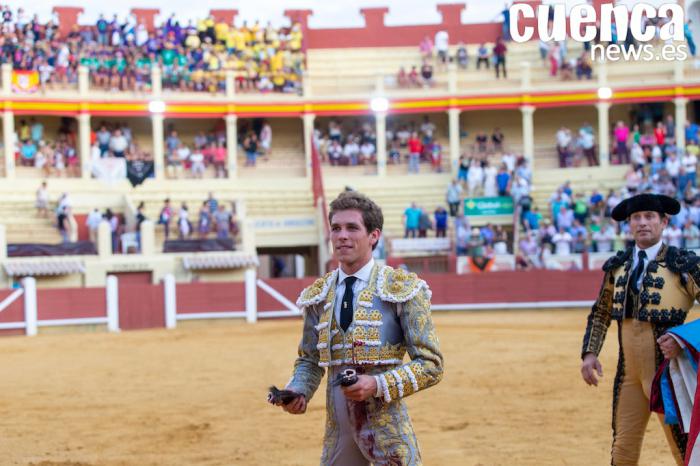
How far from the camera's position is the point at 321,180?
25.9 meters

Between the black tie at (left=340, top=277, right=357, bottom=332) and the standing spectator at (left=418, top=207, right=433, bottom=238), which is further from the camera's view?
the standing spectator at (left=418, top=207, right=433, bottom=238)

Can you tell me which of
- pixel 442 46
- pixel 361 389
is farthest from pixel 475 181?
pixel 361 389

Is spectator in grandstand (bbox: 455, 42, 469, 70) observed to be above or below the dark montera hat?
above

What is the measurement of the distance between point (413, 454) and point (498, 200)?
70.9 ft

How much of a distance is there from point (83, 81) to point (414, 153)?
7.73 metres

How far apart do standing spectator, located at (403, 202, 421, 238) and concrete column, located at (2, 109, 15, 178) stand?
334 inches

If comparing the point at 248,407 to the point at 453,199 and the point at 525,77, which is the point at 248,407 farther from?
the point at 525,77

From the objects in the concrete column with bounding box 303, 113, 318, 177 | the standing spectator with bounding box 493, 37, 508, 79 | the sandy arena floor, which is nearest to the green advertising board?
the concrete column with bounding box 303, 113, 318, 177

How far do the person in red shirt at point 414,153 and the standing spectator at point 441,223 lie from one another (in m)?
3.76

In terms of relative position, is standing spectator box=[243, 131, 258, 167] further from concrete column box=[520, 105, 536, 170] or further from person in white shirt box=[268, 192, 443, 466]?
person in white shirt box=[268, 192, 443, 466]

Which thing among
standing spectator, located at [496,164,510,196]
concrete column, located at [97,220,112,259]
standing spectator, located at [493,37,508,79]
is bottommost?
concrete column, located at [97,220,112,259]

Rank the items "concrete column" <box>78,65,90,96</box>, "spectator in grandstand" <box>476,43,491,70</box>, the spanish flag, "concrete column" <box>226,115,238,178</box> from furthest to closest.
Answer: "spectator in grandstand" <box>476,43,491,70</box> < "concrete column" <box>226,115,238,178</box> < "concrete column" <box>78,65,90,96</box> < the spanish flag

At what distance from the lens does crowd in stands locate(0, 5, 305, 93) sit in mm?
26562

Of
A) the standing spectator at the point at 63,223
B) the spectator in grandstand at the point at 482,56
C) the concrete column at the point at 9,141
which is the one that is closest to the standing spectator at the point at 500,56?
the spectator in grandstand at the point at 482,56
